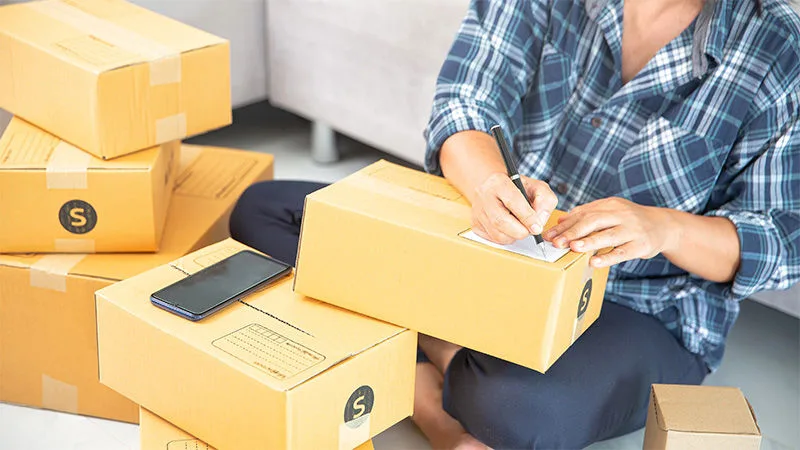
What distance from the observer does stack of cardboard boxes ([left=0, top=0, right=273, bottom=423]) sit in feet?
3.86

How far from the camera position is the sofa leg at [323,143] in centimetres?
200

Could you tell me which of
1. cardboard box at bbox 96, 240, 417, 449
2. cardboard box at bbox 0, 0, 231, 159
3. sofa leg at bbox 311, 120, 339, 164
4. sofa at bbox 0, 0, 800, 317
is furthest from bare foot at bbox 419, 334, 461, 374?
sofa leg at bbox 311, 120, 339, 164

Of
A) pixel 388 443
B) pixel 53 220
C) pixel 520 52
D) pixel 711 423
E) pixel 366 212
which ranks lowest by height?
pixel 388 443

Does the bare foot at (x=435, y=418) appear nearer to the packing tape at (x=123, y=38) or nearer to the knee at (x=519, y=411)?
the knee at (x=519, y=411)

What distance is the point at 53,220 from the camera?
1188 millimetres

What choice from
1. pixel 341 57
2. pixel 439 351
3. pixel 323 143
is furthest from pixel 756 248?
pixel 323 143

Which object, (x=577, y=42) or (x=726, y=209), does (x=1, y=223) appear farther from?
(x=726, y=209)

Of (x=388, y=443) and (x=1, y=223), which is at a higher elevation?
(x=1, y=223)

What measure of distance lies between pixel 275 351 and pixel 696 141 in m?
0.57

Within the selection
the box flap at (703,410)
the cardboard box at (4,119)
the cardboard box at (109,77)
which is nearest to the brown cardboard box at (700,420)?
the box flap at (703,410)

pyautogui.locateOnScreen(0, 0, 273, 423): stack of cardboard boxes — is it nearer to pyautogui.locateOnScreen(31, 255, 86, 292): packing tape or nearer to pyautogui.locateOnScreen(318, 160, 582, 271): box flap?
pyautogui.locateOnScreen(31, 255, 86, 292): packing tape

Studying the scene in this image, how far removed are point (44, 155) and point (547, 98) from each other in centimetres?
64

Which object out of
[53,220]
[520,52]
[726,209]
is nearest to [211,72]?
[53,220]

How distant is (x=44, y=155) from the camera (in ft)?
3.93
